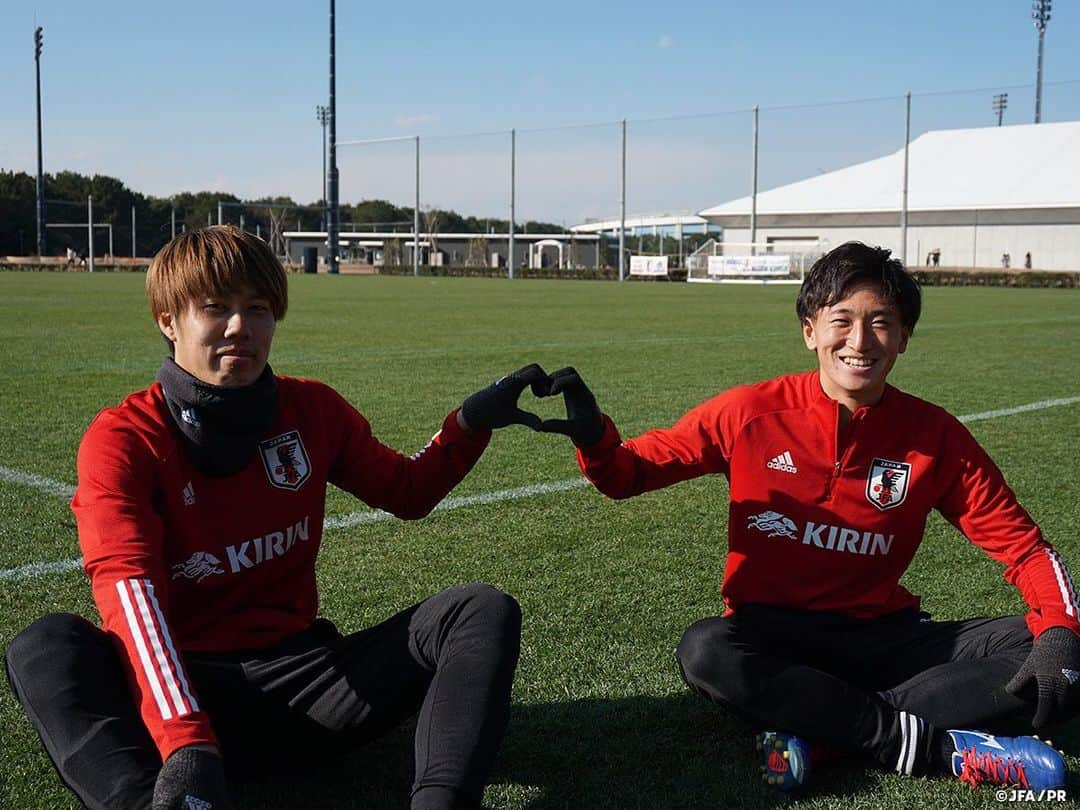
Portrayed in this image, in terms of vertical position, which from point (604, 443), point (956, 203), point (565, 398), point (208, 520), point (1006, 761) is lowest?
point (1006, 761)

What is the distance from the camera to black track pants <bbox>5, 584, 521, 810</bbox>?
1.87 m

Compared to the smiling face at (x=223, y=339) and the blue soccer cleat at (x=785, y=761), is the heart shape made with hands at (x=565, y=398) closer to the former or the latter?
the smiling face at (x=223, y=339)

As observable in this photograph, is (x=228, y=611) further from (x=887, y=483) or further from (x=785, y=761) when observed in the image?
(x=887, y=483)

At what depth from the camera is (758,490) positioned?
104 inches

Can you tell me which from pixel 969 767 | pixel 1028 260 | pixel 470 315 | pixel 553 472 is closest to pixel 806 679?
pixel 969 767

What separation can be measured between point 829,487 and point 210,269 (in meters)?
1.46

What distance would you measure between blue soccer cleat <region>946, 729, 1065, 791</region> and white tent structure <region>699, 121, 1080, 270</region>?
44375 millimetres

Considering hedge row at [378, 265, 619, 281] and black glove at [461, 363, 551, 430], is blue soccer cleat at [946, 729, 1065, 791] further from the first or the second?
hedge row at [378, 265, 619, 281]

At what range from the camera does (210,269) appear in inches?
85.4

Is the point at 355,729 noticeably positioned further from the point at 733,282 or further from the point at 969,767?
the point at 733,282

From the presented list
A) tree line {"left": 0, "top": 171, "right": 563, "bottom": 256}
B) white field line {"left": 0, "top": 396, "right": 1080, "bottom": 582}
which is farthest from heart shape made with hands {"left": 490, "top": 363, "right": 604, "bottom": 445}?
tree line {"left": 0, "top": 171, "right": 563, "bottom": 256}

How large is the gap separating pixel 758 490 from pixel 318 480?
1.02 metres

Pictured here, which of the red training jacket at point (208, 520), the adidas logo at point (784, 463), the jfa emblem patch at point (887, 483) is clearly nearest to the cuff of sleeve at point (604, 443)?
the red training jacket at point (208, 520)

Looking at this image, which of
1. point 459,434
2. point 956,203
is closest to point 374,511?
point 459,434
